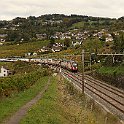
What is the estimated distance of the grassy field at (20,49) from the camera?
167038 mm

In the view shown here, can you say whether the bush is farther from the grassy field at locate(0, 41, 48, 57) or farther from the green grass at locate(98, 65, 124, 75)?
the grassy field at locate(0, 41, 48, 57)

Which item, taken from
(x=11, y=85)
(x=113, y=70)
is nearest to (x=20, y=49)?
(x=113, y=70)

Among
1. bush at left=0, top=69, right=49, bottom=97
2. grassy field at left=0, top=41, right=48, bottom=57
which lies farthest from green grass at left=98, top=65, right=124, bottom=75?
grassy field at left=0, top=41, right=48, bottom=57

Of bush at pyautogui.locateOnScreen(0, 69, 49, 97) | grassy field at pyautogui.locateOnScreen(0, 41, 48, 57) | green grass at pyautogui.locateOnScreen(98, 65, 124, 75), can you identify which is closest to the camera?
bush at pyautogui.locateOnScreen(0, 69, 49, 97)

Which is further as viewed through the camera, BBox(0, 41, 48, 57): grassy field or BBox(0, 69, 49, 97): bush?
BBox(0, 41, 48, 57): grassy field

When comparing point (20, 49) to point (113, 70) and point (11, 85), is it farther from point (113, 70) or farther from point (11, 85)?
point (11, 85)

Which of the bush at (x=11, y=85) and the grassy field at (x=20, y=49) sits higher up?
the bush at (x=11, y=85)

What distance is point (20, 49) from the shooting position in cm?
17775

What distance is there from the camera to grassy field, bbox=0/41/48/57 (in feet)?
548

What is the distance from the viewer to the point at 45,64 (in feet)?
400

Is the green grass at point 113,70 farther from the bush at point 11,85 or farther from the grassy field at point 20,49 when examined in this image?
the grassy field at point 20,49

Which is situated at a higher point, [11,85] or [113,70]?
[11,85]

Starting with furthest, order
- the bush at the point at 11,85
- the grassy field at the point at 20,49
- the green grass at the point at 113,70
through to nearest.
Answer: the grassy field at the point at 20,49
the green grass at the point at 113,70
the bush at the point at 11,85

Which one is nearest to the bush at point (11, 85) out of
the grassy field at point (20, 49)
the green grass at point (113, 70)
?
the green grass at point (113, 70)
